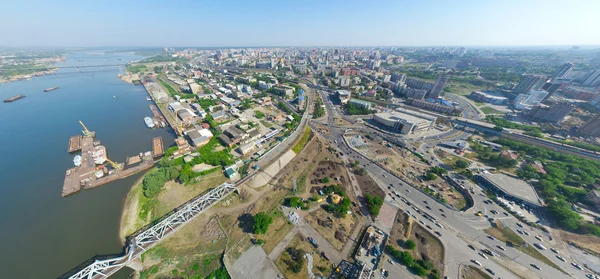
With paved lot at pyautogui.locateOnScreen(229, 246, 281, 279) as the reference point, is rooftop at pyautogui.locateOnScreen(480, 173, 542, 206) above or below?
above

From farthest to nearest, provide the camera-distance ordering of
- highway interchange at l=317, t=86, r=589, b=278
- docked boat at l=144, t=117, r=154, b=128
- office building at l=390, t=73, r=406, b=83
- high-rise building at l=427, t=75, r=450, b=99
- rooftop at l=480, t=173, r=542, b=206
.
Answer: office building at l=390, t=73, r=406, b=83
high-rise building at l=427, t=75, r=450, b=99
docked boat at l=144, t=117, r=154, b=128
rooftop at l=480, t=173, r=542, b=206
highway interchange at l=317, t=86, r=589, b=278

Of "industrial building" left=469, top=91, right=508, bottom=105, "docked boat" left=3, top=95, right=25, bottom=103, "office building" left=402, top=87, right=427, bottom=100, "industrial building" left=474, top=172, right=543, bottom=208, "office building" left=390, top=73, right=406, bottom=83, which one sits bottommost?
"industrial building" left=474, top=172, right=543, bottom=208

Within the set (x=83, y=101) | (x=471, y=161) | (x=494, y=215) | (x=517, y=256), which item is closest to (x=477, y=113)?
(x=471, y=161)

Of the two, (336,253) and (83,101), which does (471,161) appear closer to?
(336,253)

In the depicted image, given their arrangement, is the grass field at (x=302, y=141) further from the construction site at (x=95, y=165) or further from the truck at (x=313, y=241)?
the construction site at (x=95, y=165)

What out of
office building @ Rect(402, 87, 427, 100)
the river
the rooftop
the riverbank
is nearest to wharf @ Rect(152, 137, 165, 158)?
the river

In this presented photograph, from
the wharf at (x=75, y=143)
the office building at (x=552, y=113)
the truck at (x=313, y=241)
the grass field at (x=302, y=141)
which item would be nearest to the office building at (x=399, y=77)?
the office building at (x=552, y=113)

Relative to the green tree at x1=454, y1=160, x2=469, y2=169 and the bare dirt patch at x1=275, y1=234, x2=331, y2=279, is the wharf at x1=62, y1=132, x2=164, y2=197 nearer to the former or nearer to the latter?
the bare dirt patch at x1=275, y1=234, x2=331, y2=279

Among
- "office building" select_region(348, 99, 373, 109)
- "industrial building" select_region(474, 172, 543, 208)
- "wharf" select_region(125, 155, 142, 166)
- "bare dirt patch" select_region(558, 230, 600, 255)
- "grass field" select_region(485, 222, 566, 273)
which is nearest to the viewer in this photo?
"grass field" select_region(485, 222, 566, 273)
